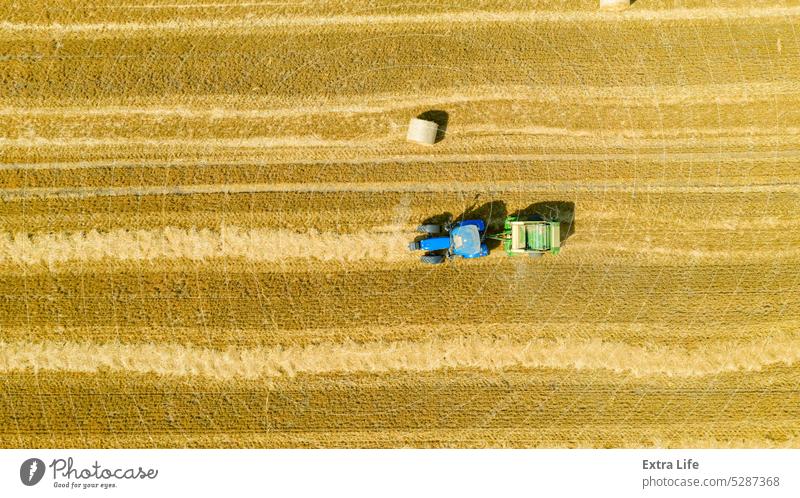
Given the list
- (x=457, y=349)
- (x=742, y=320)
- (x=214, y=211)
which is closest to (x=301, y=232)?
(x=214, y=211)

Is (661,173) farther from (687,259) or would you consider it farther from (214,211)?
(214,211)

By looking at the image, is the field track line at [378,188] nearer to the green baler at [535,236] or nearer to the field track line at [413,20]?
the green baler at [535,236]

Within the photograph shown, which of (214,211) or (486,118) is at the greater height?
(486,118)

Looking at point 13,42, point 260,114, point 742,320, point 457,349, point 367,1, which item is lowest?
point 457,349

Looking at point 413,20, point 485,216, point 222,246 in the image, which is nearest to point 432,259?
point 485,216
